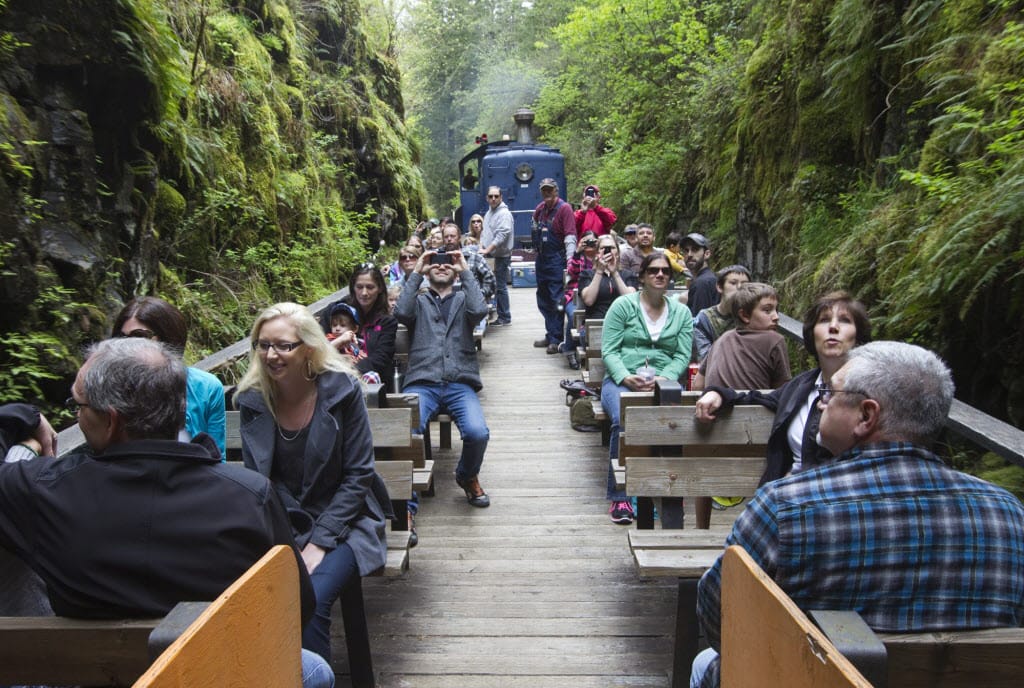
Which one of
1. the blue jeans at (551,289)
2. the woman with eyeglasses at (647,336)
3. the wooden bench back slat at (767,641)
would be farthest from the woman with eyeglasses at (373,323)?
the blue jeans at (551,289)

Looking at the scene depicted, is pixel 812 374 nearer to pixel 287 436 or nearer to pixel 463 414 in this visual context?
pixel 287 436

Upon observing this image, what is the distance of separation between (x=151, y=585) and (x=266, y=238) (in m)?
8.70

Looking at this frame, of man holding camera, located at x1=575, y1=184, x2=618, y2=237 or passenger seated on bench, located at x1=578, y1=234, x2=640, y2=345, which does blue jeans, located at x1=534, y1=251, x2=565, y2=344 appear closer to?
man holding camera, located at x1=575, y1=184, x2=618, y2=237

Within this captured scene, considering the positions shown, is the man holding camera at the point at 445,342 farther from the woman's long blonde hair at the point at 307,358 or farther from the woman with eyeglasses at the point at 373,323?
the woman's long blonde hair at the point at 307,358

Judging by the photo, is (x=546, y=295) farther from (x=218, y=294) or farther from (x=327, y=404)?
(x=327, y=404)

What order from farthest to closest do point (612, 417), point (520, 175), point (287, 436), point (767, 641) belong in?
point (520, 175) → point (612, 417) → point (287, 436) → point (767, 641)

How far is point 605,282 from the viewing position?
8.02 metres

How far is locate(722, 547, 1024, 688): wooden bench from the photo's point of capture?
4.40ft

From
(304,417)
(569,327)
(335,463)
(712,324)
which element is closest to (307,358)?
(304,417)

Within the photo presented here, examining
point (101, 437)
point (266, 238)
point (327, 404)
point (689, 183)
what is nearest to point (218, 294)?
point (266, 238)

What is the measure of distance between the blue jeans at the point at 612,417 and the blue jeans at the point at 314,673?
281cm

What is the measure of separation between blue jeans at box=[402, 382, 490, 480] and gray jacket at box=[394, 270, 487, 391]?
0.19 ft

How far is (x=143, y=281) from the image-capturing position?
6871 millimetres

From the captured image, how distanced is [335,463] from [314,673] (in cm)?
102
